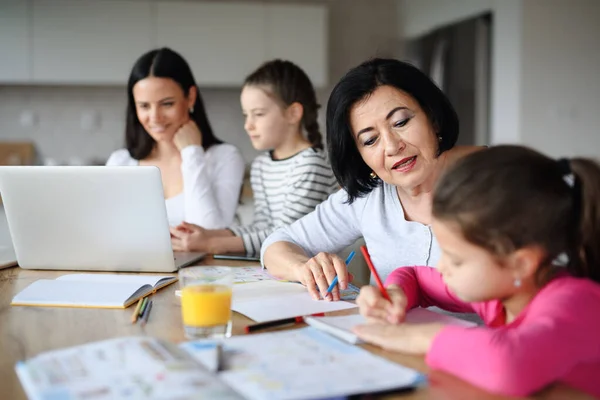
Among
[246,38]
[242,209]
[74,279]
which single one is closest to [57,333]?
[74,279]

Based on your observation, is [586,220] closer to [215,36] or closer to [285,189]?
[285,189]

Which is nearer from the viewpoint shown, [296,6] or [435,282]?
[435,282]

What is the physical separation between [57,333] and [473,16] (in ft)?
13.1

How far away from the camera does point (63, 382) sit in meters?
0.75

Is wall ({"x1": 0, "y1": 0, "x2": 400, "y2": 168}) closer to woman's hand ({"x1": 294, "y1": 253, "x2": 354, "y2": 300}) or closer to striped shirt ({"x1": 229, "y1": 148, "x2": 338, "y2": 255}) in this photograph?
striped shirt ({"x1": 229, "y1": 148, "x2": 338, "y2": 255})

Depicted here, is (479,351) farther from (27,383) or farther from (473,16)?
(473,16)

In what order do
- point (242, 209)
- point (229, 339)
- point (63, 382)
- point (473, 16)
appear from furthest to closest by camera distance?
point (473, 16), point (242, 209), point (229, 339), point (63, 382)

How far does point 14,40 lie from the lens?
424 centimetres

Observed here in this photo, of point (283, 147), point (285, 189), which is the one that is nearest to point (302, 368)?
point (285, 189)

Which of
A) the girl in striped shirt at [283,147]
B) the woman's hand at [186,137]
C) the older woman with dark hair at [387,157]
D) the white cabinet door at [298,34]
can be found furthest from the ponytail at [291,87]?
the white cabinet door at [298,34]

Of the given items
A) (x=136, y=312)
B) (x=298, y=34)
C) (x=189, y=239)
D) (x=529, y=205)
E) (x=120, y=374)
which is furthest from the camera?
(x=298, y=34)

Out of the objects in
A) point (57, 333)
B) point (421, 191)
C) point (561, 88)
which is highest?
point (561, 88)

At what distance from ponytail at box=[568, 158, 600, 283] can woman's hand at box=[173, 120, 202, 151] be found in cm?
172

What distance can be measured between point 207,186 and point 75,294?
1.09 meters
